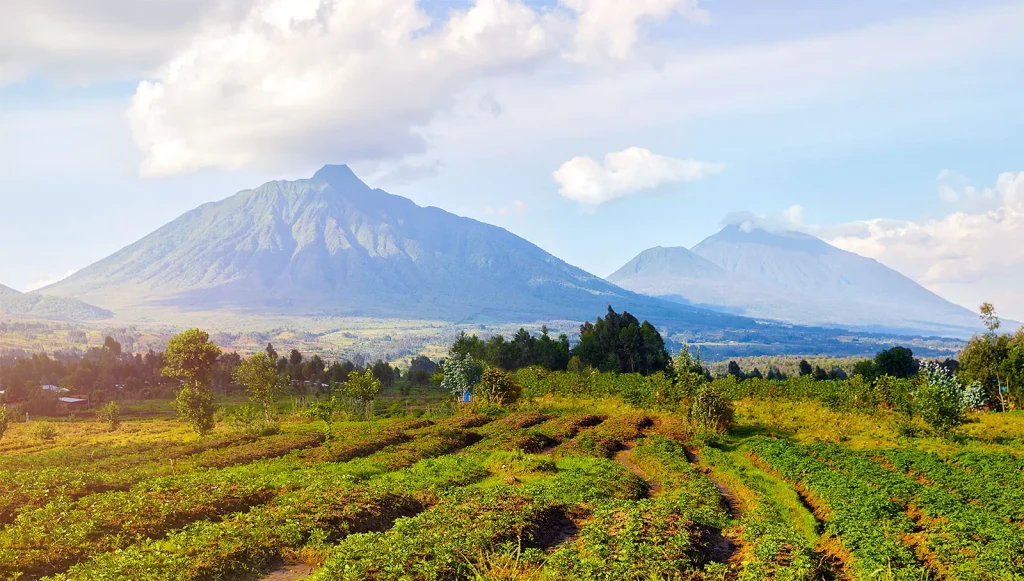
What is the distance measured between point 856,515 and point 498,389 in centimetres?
3691

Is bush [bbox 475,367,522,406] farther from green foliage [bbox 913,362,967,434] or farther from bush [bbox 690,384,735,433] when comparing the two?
green foliage [bbox 913,362,967,434]

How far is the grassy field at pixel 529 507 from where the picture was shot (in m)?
14.4

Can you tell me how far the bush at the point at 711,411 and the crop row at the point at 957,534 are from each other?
487 inches

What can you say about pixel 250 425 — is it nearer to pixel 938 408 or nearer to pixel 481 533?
pixel 481 533

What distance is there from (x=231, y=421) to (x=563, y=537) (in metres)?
42.1

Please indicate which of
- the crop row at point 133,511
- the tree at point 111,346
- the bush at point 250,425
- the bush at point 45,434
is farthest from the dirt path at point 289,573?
the tree at point 111,346

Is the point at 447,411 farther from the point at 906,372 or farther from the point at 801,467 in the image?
the point at 906,372

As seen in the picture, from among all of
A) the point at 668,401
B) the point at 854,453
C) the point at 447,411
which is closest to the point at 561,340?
the point at 447,411

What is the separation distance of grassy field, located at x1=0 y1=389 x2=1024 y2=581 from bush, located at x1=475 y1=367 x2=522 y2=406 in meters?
16.7

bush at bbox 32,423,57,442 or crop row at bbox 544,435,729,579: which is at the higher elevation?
crop row at bbox 544,435,729,579

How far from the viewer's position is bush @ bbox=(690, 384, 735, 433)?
124ft

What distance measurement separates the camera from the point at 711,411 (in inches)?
1492

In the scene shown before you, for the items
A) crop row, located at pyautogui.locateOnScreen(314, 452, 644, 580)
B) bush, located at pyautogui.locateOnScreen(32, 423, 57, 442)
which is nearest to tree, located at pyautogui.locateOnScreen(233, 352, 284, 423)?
bush, located at pyautogui.locateOnScreen(32, 423, 57, 442)

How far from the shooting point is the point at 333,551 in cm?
1576
